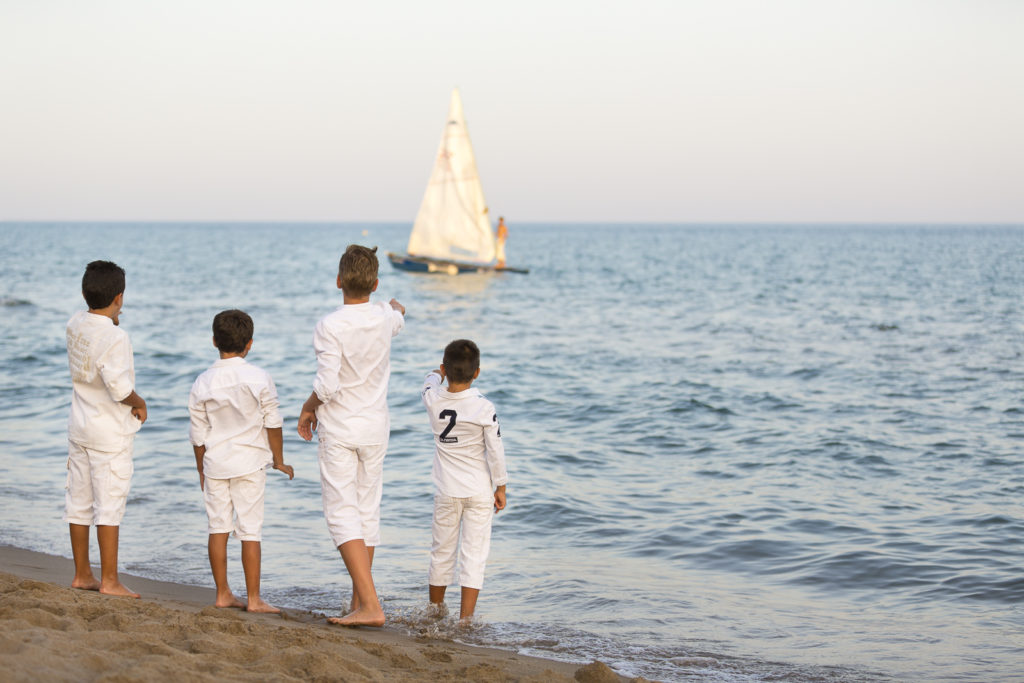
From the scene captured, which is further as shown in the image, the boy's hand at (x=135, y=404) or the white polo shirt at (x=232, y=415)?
the boy's hand at (x=135, y=404)

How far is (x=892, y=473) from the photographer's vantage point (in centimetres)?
910

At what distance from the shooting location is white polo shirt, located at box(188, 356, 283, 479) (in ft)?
14.6

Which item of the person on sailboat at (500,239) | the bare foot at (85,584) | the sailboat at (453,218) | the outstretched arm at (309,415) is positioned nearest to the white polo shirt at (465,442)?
the outstretched arm at (309,415)

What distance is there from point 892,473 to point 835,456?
78 cm

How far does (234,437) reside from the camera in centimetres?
451

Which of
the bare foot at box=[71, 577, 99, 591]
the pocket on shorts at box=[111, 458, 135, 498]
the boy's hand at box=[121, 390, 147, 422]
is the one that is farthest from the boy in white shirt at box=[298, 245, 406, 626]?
the bare foot at box=[71, 577, 99, 591]

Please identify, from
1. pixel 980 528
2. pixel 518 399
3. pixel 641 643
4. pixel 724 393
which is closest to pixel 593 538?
pixel 641 643

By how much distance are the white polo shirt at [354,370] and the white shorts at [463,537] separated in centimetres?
63

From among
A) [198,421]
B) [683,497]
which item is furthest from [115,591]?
[683,497]

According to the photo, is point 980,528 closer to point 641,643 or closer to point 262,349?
point 641,643

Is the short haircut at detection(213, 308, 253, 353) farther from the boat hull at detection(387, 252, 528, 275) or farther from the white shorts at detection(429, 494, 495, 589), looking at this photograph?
the boat hull at detection(387, 252, 528, 275)

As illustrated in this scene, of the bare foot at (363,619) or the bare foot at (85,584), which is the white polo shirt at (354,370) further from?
the bare foot at (85,584)

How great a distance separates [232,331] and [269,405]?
40cm

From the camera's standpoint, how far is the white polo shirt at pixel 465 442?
4836 millimetres
